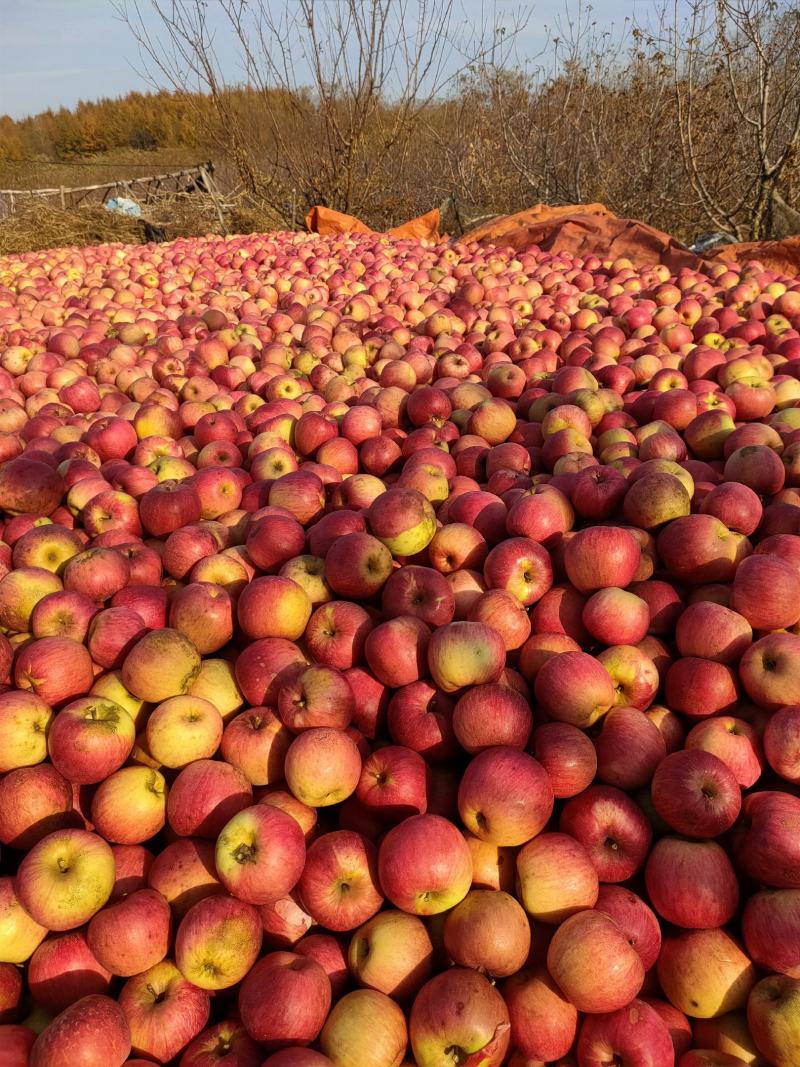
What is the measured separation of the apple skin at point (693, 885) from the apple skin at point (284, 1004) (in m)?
0.96

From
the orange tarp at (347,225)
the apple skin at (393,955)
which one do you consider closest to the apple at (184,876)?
the apple skin at (393,955)

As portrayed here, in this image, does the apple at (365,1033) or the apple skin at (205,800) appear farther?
the apple skin at (205,800)

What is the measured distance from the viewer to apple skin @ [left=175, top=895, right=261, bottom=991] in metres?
1.73

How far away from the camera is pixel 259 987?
1688 millimetres

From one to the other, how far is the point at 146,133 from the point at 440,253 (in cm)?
5098

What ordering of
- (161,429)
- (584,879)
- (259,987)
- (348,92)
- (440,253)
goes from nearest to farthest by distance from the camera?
(259,987) < (584,879) < (161,429) < (440,253) < (348,92)

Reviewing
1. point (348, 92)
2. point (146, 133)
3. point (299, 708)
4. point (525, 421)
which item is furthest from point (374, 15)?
point (146, 133)

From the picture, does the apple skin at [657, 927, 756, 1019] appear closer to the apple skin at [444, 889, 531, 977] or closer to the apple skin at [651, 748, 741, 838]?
the apple skin at [651, 748, 741, 838]

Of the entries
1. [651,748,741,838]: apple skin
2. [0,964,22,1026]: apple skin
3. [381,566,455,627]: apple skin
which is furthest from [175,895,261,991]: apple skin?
[651,748,741,838]: apple skin

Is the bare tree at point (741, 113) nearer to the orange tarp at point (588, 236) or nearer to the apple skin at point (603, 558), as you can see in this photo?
the orange tarp at point (588, 236)

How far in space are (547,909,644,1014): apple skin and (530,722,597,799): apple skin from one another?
→ 39 cm

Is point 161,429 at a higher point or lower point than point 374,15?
lower

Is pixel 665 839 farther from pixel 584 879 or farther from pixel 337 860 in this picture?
pixel 337 860

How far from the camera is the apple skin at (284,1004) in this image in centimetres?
163
